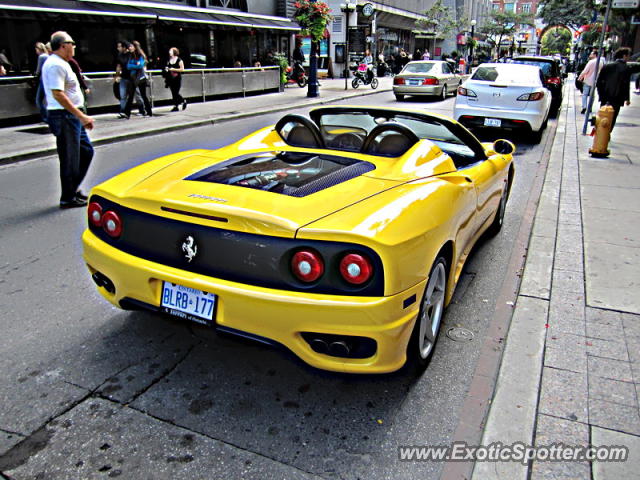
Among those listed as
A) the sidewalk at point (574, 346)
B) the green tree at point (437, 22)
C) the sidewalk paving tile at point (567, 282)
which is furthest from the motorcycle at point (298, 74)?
the green tree at point (437, 22)

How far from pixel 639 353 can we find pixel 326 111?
2.72 meters

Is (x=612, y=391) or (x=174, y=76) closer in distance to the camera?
(x=612, y=391)

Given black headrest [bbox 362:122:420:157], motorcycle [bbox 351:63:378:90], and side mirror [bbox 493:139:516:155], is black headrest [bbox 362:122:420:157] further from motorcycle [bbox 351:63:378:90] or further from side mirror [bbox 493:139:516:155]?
motorcycle [bbox 351:63:378:90]

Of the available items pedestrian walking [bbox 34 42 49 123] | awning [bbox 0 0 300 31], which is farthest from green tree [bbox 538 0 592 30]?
pedestrian walking [bbox 34 42 49 123]

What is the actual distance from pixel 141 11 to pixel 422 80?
1008 centimetres

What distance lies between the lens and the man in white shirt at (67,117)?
19.0 ft

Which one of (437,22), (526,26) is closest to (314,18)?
(437,22)

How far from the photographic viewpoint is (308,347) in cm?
250

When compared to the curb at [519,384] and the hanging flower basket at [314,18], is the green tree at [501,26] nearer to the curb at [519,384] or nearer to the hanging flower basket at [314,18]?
the hanging flower basket at [314,18]

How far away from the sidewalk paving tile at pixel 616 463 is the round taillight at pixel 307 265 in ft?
4.87

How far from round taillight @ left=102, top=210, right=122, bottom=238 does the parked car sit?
18702mm

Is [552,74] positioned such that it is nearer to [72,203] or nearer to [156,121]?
[156,121]

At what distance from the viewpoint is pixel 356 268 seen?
2395mm

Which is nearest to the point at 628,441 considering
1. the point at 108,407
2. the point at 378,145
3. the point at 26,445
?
the point at 378,145
